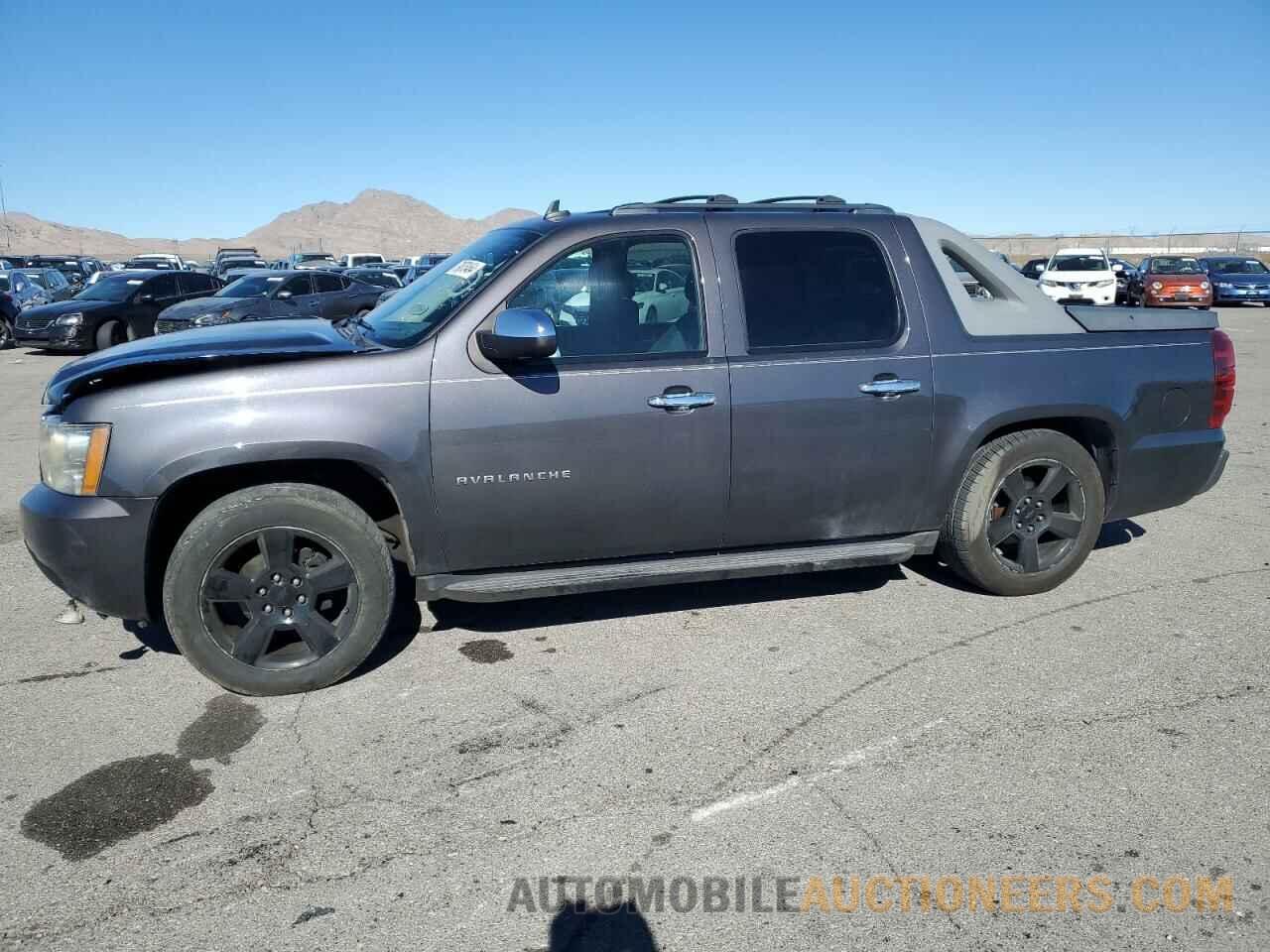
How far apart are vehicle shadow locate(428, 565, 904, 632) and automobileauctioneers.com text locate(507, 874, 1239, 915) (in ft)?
6.28

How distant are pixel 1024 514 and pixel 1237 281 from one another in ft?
95.1

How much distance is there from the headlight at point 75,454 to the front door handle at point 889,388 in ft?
10.1

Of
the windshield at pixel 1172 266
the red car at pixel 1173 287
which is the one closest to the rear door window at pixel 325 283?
the red car at pixel 1173 287

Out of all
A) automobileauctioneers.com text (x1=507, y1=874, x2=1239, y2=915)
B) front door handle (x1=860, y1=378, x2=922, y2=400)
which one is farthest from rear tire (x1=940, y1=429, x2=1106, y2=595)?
automobileauctioneers.com text (x1=507, y1=874, x2=1239, y2=915)

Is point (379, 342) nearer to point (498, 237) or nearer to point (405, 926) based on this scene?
point (498, 237)

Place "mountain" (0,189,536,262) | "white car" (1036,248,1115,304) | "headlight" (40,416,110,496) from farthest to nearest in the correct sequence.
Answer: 1. "mountain" (0,189,536,262)
2. "white car" (1036,248,1115,304)
3. "headlight" (40,416,110,496)

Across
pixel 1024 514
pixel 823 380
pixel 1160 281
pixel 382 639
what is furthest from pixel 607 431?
pixel 1160 281

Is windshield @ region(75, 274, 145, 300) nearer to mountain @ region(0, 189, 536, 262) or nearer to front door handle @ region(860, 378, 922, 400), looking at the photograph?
front door handle @ region(860, 378, 922, 400)

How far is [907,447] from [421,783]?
8.34 ft

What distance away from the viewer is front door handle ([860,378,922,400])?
4.16m

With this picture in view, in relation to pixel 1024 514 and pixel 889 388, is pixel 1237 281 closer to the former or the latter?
pixel 1024 514

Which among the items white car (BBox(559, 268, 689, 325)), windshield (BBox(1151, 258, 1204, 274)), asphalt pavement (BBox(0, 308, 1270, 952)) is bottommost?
asphalt pavement (BBox(0, 308, 1270, 952))

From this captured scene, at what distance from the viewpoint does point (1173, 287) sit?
983 inches

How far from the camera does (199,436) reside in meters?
3.47
